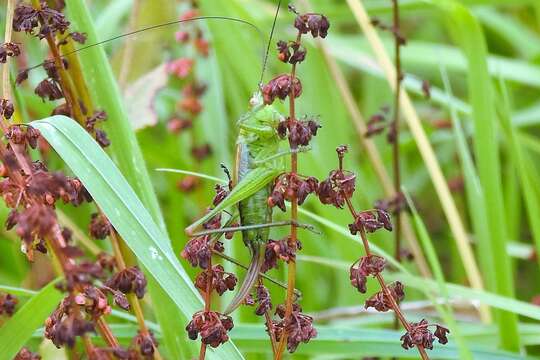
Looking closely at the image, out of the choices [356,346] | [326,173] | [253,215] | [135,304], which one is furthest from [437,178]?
[135,304]

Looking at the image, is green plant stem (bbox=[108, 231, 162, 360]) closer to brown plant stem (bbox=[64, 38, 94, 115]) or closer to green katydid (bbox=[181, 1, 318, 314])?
green katydid (bbox=[181, 1, 318, 314])

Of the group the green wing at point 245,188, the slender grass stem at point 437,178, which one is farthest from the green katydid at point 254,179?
the slender grass stem at point 437,178

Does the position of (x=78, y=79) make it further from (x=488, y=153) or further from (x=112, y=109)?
(x=488, y=153)

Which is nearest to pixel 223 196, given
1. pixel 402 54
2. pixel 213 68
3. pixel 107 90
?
pixel 107 90

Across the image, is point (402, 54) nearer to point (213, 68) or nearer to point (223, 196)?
point (213, 68)

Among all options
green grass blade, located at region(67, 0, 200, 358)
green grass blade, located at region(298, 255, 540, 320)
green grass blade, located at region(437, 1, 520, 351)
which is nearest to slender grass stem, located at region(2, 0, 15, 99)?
green grass blade, located at region(67, 0, 200, 358)
